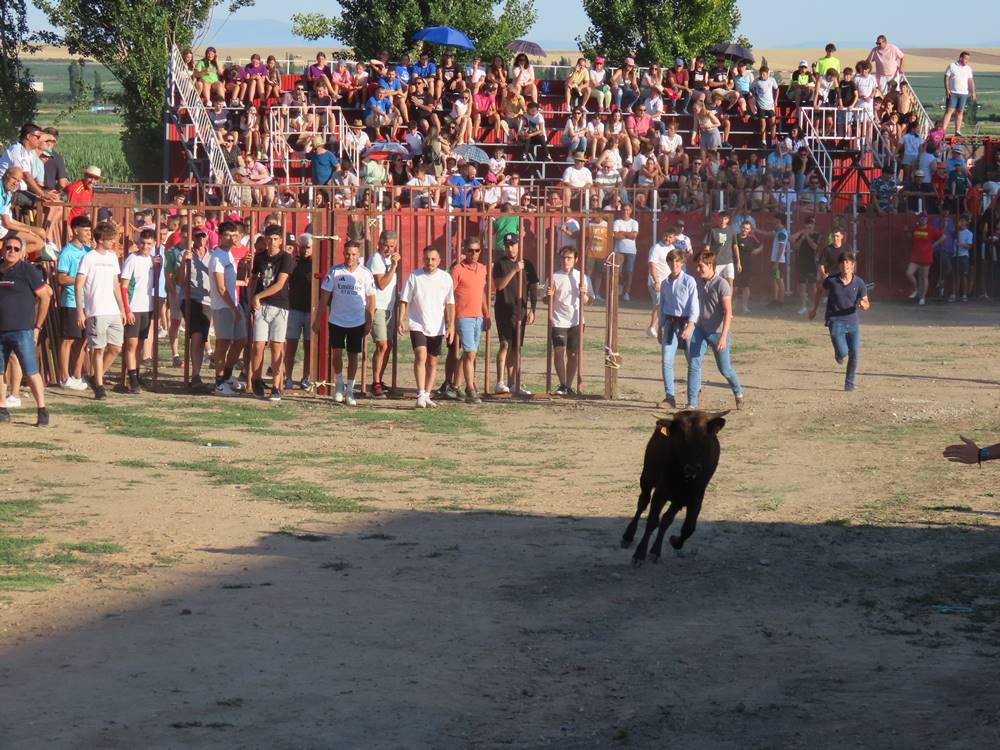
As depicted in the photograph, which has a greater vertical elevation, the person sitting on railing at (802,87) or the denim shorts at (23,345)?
the person sitting on railing at (802,87)

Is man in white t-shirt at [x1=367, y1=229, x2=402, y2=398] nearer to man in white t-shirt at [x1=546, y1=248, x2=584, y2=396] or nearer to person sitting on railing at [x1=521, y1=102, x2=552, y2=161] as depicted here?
man in white t-shirt at [x1=546, y1=248, x2=584, y2=396]

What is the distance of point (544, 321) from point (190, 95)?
11.1m

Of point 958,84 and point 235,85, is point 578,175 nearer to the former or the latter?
point 235,85

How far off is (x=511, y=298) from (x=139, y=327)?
4.15 meters

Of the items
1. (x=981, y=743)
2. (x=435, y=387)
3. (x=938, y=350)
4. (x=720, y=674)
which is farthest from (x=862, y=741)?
(x=938, y=350)

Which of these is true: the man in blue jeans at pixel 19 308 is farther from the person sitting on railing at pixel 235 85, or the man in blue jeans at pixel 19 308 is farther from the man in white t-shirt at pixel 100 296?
the person sitting on railing at pixel 235 85

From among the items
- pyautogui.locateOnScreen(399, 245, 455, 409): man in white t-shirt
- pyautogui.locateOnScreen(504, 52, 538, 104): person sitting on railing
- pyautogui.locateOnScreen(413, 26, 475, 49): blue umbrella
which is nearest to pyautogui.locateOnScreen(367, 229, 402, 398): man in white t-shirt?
pyautogui.locateOnScreen(399, 245, 455, 409): man in white t-shirt

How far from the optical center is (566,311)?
1741 centimetres

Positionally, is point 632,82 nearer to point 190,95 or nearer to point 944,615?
point 190,95

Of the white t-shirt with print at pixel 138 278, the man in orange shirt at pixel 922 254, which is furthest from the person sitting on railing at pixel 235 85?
the white t-shirt with print at pixel 138 278

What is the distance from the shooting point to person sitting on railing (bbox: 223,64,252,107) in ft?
107

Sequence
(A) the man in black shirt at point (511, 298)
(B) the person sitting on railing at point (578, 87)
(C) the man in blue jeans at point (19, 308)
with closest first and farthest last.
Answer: (C) the man in blue jeans at point (19, 308) → (A) the man in black shirt at point (511, 298) → (B) the person sitting on railing at point (578, 87)

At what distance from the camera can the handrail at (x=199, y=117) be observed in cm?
3080

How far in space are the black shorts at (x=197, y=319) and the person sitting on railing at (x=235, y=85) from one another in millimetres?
15280
